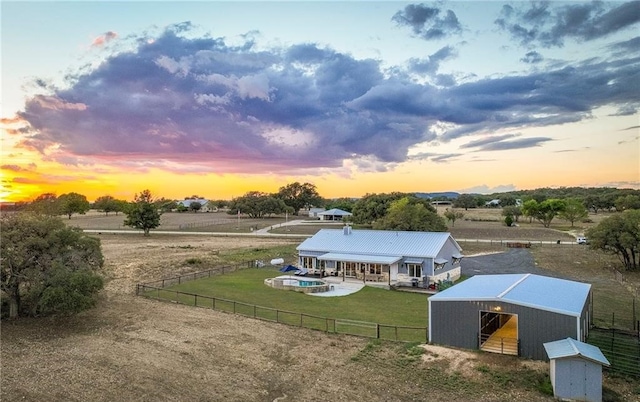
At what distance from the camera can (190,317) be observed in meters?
23.7

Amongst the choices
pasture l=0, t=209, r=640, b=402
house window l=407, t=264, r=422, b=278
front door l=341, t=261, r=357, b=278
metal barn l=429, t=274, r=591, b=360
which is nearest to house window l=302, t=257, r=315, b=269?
front door l=341, t=261, r=357, b=278

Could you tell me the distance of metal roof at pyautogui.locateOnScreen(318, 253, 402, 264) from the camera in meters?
34.1

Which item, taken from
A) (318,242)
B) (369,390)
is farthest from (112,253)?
(369,390)

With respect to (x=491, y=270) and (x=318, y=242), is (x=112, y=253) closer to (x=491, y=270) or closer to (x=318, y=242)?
(x=318, y=242)

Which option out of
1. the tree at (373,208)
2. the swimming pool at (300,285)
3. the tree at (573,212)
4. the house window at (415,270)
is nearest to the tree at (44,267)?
the swimming pool at (300,285)

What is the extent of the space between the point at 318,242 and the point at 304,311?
15201mm

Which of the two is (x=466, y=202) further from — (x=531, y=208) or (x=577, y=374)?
(x=577, y=374)

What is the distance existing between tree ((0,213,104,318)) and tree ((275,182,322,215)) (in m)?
125

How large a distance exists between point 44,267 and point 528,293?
2397 cm

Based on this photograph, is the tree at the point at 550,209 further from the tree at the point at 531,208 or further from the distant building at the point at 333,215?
the distant building at the point at 333,215

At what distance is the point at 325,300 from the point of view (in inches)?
1127

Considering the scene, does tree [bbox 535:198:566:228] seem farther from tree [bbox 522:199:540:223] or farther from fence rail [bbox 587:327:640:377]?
fence rail [bbox 587:327:640:377]

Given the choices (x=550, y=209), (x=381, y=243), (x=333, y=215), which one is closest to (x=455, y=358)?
(x=381, y=243)

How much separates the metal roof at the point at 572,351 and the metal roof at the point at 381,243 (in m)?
17.8
